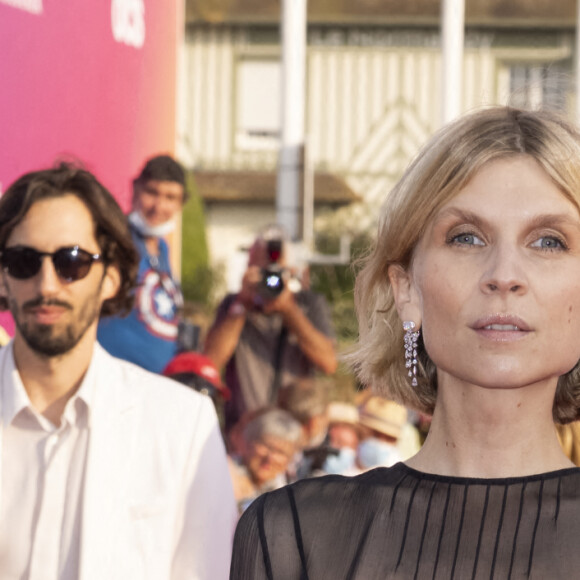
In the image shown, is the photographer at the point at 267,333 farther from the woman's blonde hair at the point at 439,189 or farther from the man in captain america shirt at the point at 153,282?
the woman's blonde hair at the point at 439,189

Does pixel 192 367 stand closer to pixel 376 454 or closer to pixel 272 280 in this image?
pixel 272 280

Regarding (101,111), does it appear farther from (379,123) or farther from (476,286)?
(379,123)

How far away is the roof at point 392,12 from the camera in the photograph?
693 inches

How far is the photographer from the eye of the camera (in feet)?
16.3

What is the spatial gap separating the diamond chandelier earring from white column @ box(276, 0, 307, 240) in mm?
6575

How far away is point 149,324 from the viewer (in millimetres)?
4211

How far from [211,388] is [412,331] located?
2.38 meters

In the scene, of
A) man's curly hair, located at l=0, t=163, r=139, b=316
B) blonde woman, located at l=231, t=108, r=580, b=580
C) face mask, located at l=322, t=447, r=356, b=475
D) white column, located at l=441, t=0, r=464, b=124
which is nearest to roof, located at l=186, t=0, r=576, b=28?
white column, located at l=441, t=0, r=464, b=124

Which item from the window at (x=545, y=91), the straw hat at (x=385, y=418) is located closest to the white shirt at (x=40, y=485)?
the window at (x=545, y=91)

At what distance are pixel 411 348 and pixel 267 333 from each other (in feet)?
9.89

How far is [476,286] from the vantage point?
1850mm

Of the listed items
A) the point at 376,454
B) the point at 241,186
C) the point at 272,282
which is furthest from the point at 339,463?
the point at 241,186

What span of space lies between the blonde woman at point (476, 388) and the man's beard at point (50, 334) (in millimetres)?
938

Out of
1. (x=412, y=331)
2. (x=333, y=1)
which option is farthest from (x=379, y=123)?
(x=412, y=331)
